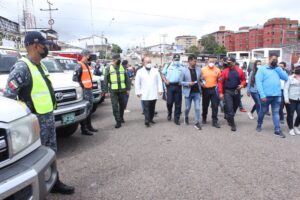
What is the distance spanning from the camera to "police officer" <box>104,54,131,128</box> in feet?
24.3

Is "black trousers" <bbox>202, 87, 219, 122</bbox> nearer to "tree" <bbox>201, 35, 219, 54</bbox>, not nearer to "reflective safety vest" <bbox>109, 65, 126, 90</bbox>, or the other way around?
"reflective safety vest" <bbox>109, 65, 126, 90</bbox>

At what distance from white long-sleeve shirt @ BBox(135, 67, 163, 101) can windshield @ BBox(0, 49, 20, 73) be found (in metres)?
3.08

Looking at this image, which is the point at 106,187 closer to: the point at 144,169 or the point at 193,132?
the point at 144,169

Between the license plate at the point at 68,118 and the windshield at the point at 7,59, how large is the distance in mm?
1814

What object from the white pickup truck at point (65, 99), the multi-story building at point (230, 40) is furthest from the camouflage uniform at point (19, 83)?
the multi-story building at point (230, 40)

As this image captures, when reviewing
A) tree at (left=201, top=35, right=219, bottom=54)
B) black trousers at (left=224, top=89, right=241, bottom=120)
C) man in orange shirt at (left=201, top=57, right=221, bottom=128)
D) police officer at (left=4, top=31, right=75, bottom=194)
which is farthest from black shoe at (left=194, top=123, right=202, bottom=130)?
tree at (left=201, top=35, right=219, bottom=54)

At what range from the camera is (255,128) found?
719cm

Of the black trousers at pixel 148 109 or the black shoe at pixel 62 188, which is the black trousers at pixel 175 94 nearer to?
the black trousers at pixel 148 109

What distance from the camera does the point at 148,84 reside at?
25.3 ft

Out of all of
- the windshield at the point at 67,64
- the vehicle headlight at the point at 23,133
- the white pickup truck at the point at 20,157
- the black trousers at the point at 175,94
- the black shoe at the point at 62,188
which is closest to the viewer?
the white pickup truck at the point at 20,157

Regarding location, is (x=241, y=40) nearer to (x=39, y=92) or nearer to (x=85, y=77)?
(x=85, y=77)

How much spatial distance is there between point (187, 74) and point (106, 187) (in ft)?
14.1

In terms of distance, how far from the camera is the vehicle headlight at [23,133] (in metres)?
2.29

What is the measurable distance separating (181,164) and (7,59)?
438 centimetres
